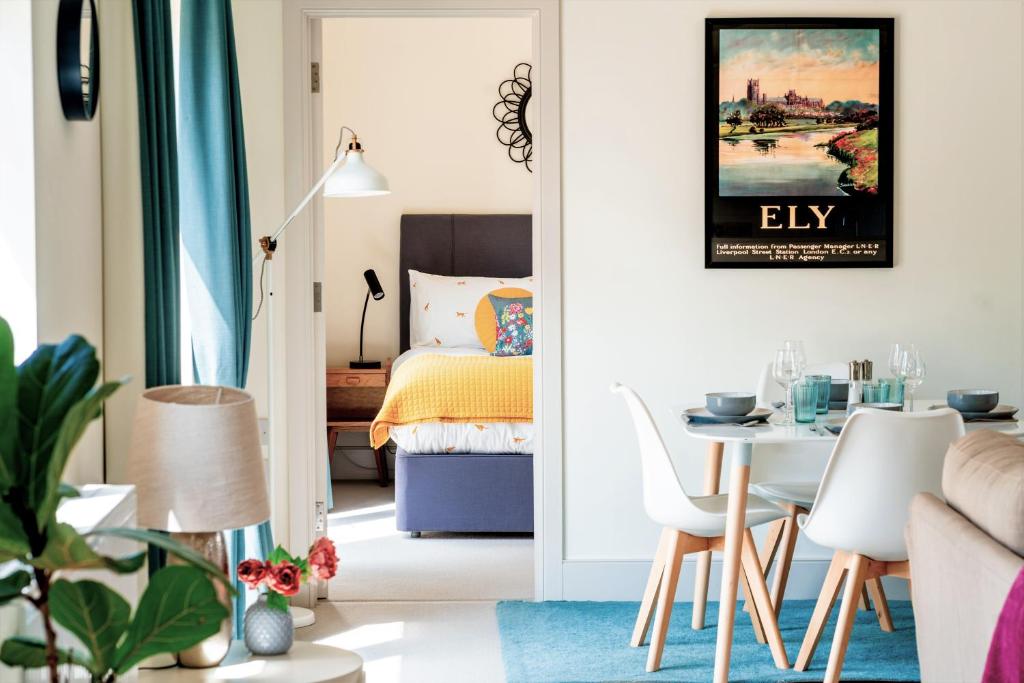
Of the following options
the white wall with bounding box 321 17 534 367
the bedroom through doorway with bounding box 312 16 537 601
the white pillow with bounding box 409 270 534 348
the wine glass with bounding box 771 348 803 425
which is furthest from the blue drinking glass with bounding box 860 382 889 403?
the white wall with bounding box 321 17 534 367

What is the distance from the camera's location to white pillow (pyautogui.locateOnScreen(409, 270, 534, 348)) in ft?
21.2

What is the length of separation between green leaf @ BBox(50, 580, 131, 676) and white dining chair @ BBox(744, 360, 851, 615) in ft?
8.62

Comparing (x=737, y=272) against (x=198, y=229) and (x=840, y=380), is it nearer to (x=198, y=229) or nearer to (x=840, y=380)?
(x=840, y=380)

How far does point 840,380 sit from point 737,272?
534 mm

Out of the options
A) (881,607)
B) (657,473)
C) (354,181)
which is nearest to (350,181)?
(354,181)

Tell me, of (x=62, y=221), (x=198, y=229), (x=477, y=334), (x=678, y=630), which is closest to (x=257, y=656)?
(x=62, y=221)

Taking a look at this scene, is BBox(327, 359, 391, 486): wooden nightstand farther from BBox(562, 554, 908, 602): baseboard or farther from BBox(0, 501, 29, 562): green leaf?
BBox(0, 501, 29, 562): green leaf

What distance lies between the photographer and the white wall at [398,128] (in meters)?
6.67

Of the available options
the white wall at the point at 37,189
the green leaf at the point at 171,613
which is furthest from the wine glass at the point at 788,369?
the green leaf at the point at 171,613

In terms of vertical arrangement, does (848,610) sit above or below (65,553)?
below

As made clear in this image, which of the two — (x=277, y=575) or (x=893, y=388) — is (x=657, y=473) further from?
(x=277, y=575)

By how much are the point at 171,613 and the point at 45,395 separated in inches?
9.6

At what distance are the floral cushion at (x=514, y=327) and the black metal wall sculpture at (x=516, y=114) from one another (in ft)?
3.33

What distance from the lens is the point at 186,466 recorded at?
191 cm
